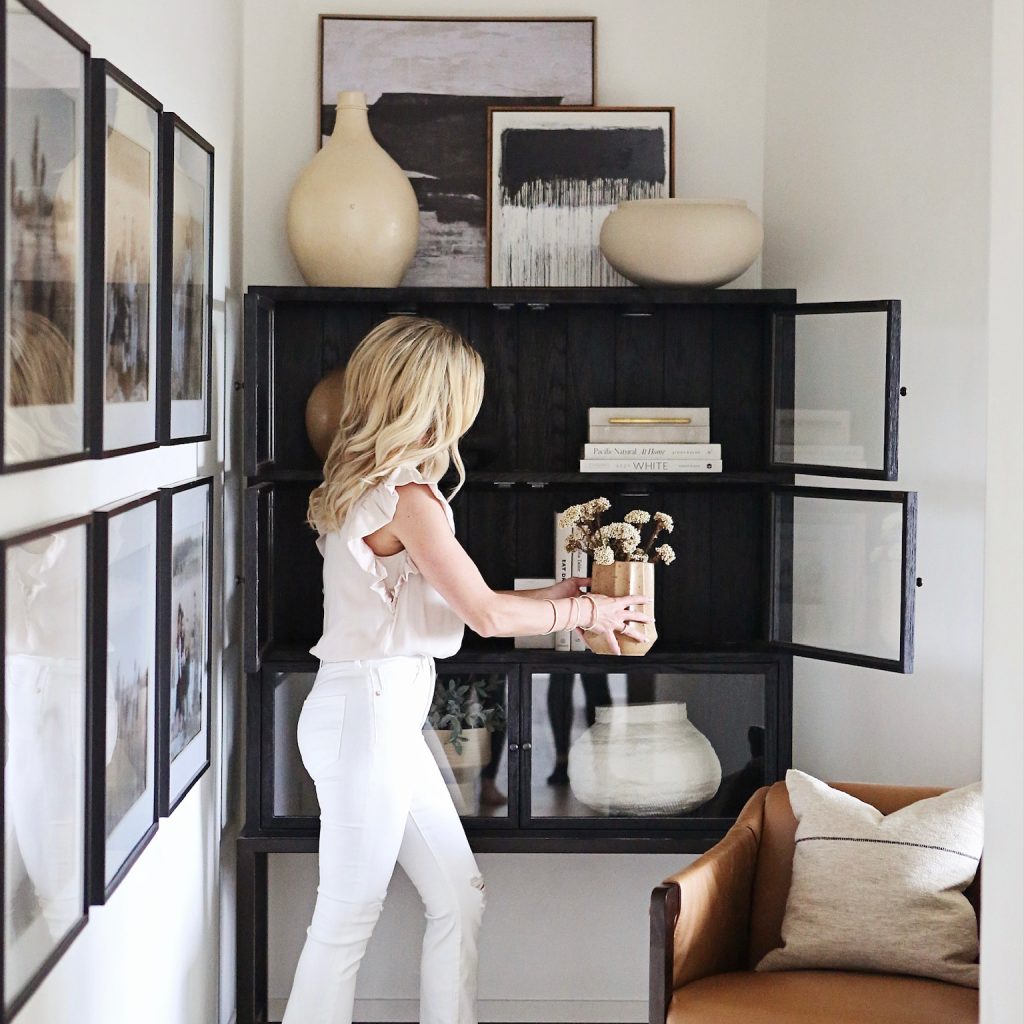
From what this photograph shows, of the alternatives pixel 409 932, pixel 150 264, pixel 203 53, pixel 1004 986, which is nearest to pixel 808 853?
pixel 1004 986

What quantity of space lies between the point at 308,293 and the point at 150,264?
2.69 feet

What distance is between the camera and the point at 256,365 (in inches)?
105

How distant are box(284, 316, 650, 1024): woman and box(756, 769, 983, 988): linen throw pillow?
58cm

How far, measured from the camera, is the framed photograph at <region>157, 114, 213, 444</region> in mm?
2039

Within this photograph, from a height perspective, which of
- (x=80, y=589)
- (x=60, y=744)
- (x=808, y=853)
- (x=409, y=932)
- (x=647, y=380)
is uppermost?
(x=647, y=380)

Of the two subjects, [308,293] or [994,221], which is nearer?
[994,221]

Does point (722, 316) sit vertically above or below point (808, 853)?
above

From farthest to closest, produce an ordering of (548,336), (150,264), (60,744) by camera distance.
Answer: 1. (548,336)
2. (150,264)
3. (60,744)

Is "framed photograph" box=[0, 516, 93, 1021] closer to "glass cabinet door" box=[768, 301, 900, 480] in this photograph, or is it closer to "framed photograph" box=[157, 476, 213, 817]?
"framed photograph" box=[157, 476, 213, 817]

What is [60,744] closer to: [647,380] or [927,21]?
[647,380]

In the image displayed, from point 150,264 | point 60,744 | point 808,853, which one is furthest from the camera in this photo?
point 808,853

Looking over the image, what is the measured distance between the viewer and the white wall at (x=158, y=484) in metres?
1.64

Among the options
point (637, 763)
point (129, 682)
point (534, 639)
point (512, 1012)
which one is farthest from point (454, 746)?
point (129, 682)

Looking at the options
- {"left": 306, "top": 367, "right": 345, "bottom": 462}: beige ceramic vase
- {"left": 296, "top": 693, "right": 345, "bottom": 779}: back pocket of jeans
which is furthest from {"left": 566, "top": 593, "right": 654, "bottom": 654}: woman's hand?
{"left": 306, "top": 367, "right": 345, "bottom": 462}: beige ceramic vase
